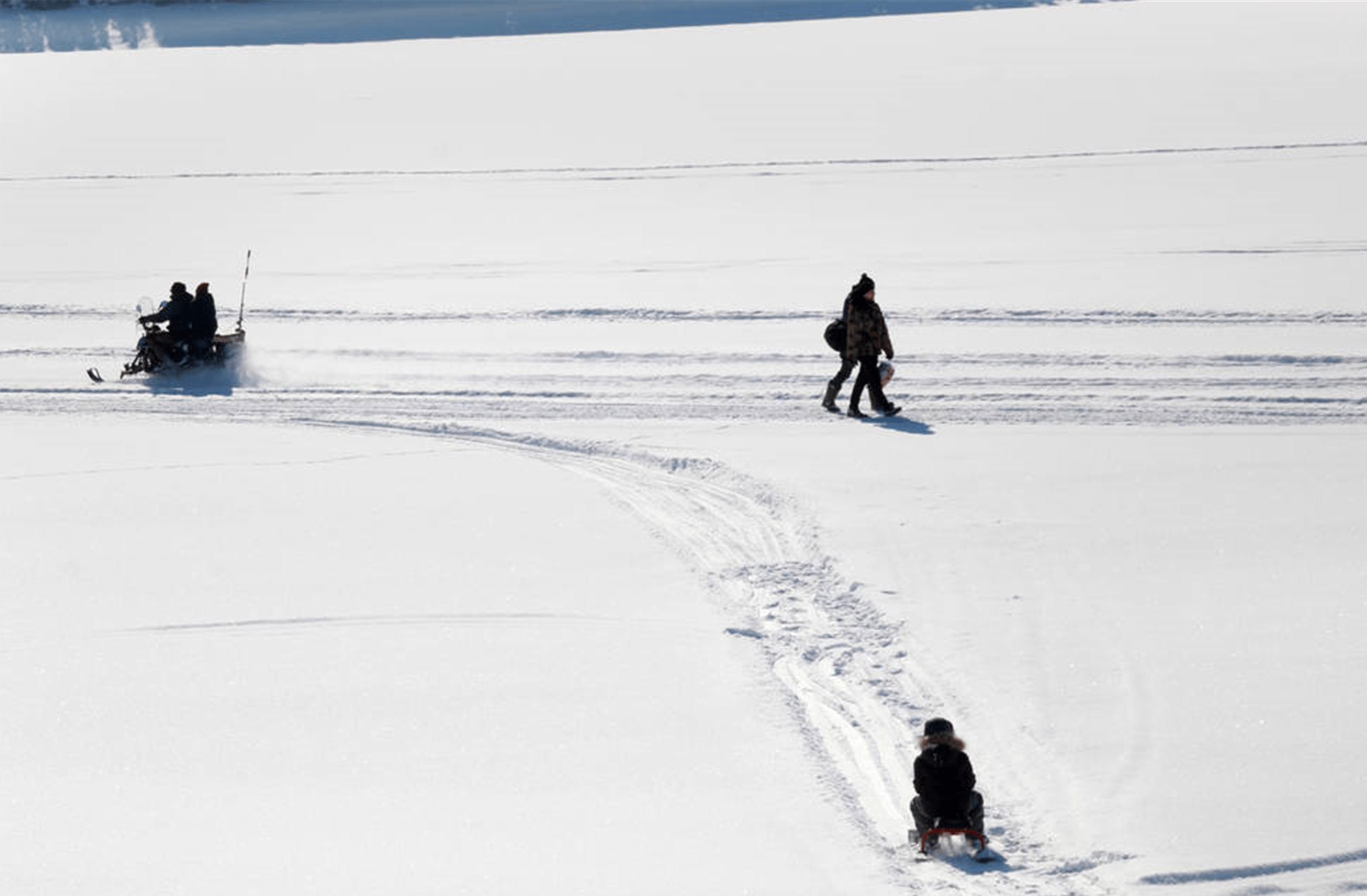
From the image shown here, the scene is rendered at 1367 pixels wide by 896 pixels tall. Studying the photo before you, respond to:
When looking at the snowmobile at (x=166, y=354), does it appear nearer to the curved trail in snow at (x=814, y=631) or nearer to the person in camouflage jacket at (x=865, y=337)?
the curved trail in snow at (x=814, y=631)

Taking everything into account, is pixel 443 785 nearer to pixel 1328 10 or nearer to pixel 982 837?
pixel 982 837

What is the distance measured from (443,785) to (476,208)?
14.8 metres

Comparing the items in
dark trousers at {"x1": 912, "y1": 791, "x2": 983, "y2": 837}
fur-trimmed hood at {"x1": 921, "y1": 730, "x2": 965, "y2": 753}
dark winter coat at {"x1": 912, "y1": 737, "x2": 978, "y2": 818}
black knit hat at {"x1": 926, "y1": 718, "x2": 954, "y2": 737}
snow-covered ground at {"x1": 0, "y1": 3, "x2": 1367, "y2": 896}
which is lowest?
dark trousers at {"x1": 912, "y1": 791, "x2": 983, "y2": 837}

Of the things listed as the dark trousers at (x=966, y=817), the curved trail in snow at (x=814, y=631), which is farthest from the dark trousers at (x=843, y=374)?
the dark trousers at (x=966, y=817)

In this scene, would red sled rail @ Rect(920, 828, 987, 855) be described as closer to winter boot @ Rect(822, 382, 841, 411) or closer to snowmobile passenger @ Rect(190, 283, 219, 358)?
winter boot @ Rect(822, 382, 841, 411)

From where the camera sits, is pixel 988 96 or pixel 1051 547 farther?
pixel 988 96

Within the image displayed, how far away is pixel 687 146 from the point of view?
24.2 meters

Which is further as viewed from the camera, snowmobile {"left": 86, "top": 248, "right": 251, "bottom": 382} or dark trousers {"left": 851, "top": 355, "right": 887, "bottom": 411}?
snowmobile {"left": 86, "top": 248, "right": 251, "bottom": 382}

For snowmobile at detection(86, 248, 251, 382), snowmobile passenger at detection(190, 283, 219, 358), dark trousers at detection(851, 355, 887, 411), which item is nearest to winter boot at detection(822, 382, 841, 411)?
dark trousers at detection(851, 355, 887, 411)

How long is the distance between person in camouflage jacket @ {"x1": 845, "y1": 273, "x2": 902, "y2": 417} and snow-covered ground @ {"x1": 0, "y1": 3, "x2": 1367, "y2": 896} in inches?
16.8

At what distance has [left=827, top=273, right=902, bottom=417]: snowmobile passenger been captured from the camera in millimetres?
12461

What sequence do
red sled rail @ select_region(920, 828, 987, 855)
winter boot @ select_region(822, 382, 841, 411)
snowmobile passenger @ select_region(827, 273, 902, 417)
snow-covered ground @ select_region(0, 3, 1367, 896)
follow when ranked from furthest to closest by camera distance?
winter boot @ select_region(822, 382, 841, 411), snowmobile passenger @ select_region(827, 273, 902, 417), snow-covered ground @ select_region(0, 3, 1367, 896), red sled rail @ select_region(920, 828, 987, 855)

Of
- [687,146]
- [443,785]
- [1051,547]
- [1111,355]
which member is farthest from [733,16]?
[443,785]

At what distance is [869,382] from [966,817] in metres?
6.53
